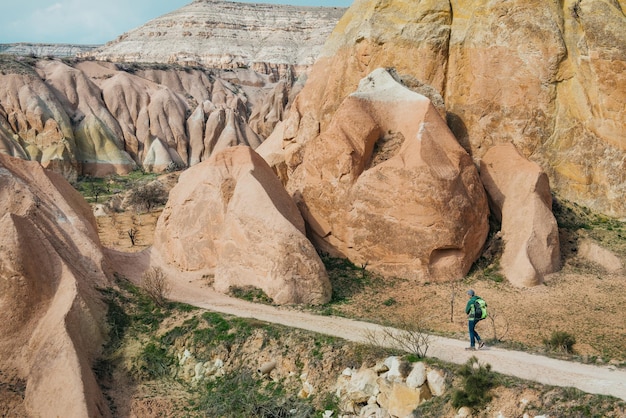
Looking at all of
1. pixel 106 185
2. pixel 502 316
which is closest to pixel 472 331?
pixel 502 316

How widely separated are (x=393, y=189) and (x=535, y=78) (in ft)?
30.0

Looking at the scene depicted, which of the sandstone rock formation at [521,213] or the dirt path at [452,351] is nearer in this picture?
the dirt path at [452,351]

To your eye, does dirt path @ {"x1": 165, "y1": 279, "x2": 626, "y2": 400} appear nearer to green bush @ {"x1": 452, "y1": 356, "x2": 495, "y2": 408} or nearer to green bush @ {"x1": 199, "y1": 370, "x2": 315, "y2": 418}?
green bush @ {"x1": 452, "y1": 356, "x2": 495, "y2": 408}

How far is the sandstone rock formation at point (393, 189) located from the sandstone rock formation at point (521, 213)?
1.13 meters

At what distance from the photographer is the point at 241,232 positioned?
62.2 feet

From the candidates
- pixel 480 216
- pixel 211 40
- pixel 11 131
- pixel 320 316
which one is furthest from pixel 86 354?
pixel 211 40

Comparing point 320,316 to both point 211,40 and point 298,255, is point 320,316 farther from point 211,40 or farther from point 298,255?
point 211,40

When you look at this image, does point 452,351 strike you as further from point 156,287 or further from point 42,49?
point 42,49

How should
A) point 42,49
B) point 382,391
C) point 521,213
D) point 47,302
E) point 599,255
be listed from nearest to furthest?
1. point 382,391
2. point 47,302
3. point 521,213
4. point 599,255
5. point 42,49

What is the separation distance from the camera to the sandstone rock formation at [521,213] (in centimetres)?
2010

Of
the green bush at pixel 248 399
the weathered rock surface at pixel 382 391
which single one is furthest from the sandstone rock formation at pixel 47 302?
the weathered rock surface at pixel 382 391

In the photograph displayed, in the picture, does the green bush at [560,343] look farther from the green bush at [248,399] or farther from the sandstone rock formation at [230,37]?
the sandstone rock formation at [230,37]

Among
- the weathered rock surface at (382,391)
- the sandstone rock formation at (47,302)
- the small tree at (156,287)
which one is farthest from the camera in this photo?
the small tree at (156,287)

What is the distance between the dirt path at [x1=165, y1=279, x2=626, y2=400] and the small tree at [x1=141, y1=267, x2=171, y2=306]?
0.41 m
